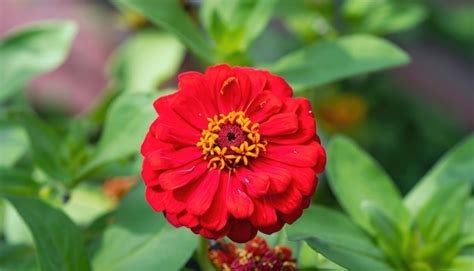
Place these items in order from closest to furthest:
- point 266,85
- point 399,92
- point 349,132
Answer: point 266,85 < point 349,132 < point 399,92

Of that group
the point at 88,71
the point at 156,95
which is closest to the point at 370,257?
the point at 156,95

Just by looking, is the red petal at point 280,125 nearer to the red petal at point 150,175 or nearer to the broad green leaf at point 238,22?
the red petal at point 150,175

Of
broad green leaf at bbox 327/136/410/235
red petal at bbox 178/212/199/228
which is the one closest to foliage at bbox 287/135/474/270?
broad green leaf at bbox 327/136/410/235

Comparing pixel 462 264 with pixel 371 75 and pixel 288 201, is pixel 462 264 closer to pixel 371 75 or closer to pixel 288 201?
pixel 288 201

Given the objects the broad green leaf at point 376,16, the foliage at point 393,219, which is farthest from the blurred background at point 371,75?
the foliage at point 393,219

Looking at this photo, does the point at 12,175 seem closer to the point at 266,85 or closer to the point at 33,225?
the point at 33,225
